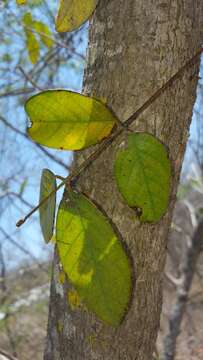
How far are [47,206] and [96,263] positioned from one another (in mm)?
67

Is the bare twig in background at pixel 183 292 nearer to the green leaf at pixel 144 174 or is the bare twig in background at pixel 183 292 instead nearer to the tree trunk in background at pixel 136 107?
the tree trunk in background at pixel 136 107

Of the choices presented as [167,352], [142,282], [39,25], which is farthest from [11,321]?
[142,282]

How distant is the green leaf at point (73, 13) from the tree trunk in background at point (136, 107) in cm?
3

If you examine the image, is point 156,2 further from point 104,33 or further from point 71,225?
point 71,225

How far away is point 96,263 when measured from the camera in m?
0.41

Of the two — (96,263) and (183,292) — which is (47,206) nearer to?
(96,263)

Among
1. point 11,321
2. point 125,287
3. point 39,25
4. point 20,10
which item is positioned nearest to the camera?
point 125,287

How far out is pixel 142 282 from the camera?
1.58 feet

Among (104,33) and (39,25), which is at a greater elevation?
(39,25)

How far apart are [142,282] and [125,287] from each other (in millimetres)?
72

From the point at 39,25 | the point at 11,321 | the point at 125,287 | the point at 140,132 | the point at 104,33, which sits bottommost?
the point at 125,287

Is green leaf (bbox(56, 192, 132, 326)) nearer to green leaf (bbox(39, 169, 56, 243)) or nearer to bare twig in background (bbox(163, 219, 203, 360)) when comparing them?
green leaf (bbox(39, 169, 56, 243))

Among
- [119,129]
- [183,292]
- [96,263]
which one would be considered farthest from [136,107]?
[183,292]

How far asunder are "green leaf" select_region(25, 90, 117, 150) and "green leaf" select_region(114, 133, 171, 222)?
0.09ft
